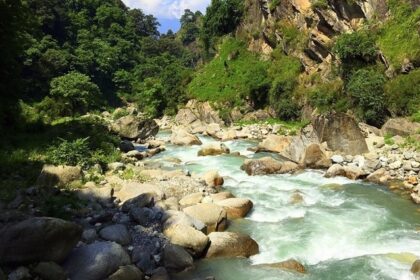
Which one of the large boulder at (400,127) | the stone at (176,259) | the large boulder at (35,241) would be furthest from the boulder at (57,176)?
the large boulder at (400,127)

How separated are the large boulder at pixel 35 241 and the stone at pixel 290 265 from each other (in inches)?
271

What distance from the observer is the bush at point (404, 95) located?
33.8 m

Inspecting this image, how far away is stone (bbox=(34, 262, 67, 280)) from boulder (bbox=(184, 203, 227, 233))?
6505mm

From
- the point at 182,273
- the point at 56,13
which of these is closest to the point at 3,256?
the point at 182,273

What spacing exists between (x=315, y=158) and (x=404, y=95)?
11699 mm

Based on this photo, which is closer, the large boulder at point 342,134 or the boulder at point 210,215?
the boulder at point 210,215

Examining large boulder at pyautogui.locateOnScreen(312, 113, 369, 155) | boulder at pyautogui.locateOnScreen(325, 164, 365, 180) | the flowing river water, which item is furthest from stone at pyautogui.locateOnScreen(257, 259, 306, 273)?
large boulder at pyautogui.locateOnScreen(312, 113, 369, 155)

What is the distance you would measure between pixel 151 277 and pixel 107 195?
7.07m

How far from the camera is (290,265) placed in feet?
47.8

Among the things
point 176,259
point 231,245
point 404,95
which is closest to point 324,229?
point 231,245

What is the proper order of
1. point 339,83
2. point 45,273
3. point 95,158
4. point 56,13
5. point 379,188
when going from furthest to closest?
1. point 56,13
2. point 339,83
3. point 95,158
4. point 379,188
5. point 45,273

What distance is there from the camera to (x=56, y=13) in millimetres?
88500

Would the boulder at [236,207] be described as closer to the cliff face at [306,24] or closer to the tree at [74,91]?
the cliff face at [306,24]

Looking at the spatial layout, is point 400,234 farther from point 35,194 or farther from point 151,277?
point 35,194
